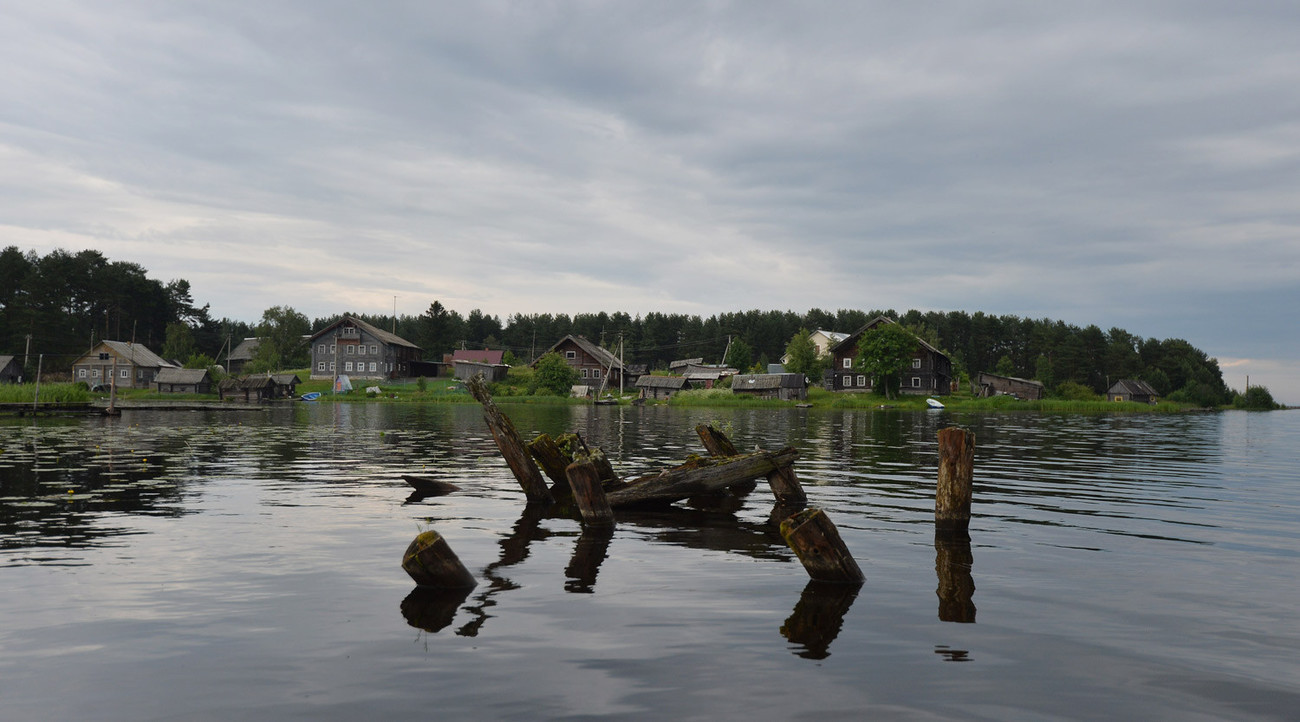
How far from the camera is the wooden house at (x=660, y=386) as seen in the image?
114625mm

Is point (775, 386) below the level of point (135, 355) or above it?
below

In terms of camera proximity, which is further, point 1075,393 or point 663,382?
point 1075,393

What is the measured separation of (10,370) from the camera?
113312 millimetres

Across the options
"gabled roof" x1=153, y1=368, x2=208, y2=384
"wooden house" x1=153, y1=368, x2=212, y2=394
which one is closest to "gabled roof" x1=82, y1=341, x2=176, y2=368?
"wooden house" x1=153, y1=368, x2=212, y2=394

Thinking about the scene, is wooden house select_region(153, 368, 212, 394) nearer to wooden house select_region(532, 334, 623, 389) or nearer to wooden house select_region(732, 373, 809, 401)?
wooden house select_region(532, 334, 623, 389)

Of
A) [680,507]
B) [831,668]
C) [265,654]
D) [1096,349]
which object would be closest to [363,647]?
[265,654]

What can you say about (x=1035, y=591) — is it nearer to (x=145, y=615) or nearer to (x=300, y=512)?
(x=145, y=615)

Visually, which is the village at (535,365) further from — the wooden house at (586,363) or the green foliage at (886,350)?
the green foliage at (886,350)

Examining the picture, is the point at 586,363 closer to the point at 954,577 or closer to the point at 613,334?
the point at 613,334

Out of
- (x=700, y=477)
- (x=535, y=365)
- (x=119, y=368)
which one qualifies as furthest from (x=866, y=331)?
(x=119, y=368)

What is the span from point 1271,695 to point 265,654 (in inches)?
384

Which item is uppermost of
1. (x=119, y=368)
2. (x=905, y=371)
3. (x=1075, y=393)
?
(x=905, y=371)

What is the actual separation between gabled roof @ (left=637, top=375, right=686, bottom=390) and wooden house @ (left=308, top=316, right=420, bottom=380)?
4440cm

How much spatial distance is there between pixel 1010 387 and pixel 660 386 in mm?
54271
